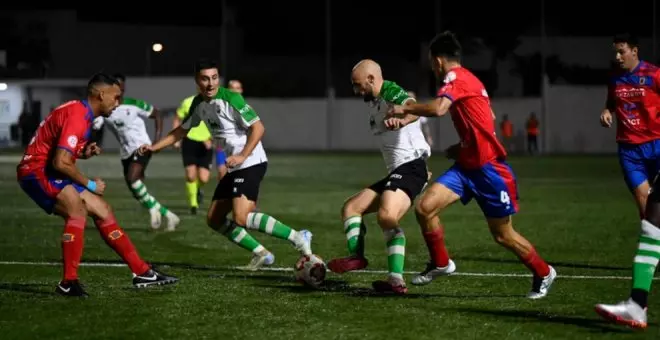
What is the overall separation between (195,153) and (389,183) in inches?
379

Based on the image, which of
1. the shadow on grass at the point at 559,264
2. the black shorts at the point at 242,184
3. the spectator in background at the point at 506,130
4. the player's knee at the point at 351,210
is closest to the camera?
the player's knee at the point at 351,210

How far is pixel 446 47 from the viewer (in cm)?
958

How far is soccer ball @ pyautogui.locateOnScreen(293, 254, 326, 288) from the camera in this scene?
10359 millimetres

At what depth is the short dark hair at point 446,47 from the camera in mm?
9578

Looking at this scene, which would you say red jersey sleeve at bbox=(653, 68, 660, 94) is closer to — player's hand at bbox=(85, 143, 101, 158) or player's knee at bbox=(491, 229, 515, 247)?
player's knee at bbox=(491, 229, 515, 247)

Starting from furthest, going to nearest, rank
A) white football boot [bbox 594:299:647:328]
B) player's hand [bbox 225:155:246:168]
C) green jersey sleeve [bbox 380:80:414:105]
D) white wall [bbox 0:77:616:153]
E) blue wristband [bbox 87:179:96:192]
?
white wall [bbox 0:77:616:153], player's hand [bbox 225:155:246:168], green jersey sleeve [bbox 380:80:414:105], blue wristband [bbox 87:179:96:192], white football boot [bbox 594:299:647:328]

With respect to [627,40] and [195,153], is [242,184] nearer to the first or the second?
[627,40]

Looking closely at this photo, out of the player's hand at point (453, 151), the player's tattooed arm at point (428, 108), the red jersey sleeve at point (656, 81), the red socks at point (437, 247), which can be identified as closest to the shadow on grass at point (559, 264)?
the red jersey sleeve at point (656, 81)

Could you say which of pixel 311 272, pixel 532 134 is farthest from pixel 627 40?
pixel 532 134

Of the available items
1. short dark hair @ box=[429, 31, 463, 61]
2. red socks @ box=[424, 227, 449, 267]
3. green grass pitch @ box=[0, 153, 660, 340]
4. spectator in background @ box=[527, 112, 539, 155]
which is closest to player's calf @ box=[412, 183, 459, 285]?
red socks @ box=[424, 227, 449, 267]

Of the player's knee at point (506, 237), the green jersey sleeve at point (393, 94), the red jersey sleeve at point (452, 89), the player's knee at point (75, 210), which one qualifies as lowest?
the player's knee at point (506, 237)

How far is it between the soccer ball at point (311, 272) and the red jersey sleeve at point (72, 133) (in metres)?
2.25

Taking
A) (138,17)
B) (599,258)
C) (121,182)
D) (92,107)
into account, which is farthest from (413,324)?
(138,17)

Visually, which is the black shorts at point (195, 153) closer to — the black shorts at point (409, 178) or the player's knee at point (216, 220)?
the player's knee at point (216, 220)
